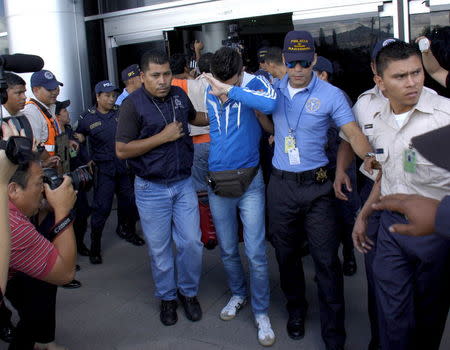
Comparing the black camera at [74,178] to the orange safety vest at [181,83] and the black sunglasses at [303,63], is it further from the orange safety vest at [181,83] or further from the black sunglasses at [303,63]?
the orange safety vest at [181,83]

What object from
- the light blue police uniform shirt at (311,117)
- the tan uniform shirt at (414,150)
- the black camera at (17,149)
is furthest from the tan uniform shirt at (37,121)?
the tan uniform shirt at (414,150)

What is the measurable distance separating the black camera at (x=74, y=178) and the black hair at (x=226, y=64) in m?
1.09

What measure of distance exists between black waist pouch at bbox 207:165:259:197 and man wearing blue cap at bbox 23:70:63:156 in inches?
75.2

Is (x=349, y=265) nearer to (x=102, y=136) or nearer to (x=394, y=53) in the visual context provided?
(x=394, y=53)

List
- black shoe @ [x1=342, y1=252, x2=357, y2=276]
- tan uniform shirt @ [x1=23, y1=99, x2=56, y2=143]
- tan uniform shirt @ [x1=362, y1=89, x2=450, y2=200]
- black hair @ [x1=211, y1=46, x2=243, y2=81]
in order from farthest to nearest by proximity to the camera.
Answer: tan uniform shirt @ [x1=23, y1=99, x2=56, y2=143]
black shoe @ [x1=342, y1=252, x2=357, y2=276]
black hair @ [x1=211, y1=46, x2=243, y2=81]
tan uniform shirt @ [x1=362, y1=89, x2=450, y2=200]

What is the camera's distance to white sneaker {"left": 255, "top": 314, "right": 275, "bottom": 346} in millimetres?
3424

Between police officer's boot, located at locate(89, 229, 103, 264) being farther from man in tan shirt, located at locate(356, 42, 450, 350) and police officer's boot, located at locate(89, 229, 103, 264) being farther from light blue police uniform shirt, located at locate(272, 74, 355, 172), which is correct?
man in tan shirt, located at locate(356, 42, 450, 350)

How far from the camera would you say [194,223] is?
379 cm

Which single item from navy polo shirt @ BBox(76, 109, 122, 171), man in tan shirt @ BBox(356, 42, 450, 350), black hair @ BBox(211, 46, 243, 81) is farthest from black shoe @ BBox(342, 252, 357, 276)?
navy polo shirt @ BBox(76, 109, 122, 171)

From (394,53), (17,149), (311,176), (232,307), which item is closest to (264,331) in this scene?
(232,307)

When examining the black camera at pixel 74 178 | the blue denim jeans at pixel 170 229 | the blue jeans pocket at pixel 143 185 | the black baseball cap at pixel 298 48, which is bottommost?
the blue denim jeans at pixel 170 229

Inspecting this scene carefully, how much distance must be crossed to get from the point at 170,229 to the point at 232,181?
0.70 meters

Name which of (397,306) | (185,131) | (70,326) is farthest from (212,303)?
(397,306)

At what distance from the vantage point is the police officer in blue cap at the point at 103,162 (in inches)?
203
